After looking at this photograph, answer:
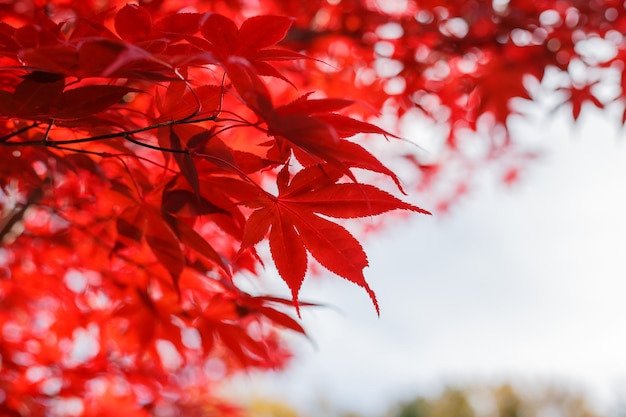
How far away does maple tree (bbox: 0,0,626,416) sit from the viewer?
601mm

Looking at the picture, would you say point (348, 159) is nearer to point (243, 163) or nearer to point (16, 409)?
point (243, 163)

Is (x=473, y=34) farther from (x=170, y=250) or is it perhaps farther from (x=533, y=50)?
(x=170, y=250)

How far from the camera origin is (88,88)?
24.4 inches

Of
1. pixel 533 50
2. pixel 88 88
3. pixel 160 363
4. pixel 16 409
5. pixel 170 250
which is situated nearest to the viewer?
pixel 88 88

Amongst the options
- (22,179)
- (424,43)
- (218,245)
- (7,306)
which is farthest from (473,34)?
(7,306)

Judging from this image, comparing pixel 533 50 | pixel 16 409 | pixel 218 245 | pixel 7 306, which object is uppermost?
A: pixel 533 50

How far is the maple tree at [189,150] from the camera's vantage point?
1.97 ft

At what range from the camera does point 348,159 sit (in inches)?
22.3

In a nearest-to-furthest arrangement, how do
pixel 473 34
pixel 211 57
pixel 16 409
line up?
pixel 211 57 → pixel 16 409 → pixel 473 34

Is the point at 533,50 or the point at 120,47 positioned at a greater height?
the point at 533,50

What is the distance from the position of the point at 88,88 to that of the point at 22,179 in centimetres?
32

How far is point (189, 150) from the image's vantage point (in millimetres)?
635

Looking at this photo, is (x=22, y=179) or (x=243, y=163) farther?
(x=22, y=179)

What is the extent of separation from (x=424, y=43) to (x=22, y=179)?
1.46m
